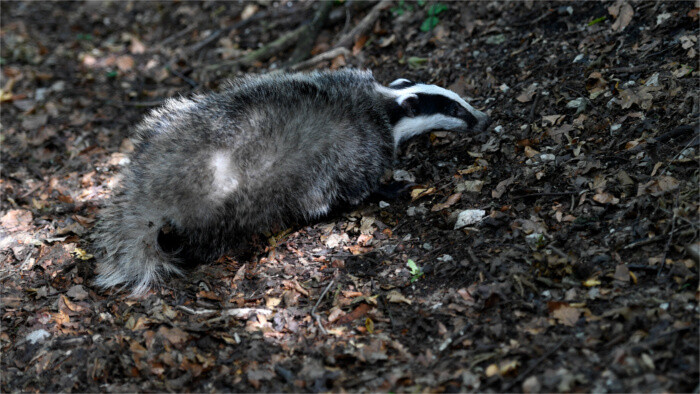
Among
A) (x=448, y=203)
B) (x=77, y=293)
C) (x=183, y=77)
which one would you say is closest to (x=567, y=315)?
(x=448, y=203)

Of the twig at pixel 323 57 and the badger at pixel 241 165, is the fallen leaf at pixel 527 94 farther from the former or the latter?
the twig at pixel 323 57

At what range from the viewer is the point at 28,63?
8617 mm

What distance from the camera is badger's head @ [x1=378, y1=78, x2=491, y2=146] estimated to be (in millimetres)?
5305

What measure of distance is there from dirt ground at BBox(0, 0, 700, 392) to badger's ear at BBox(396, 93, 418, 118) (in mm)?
511

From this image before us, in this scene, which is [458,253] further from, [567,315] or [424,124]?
[424,124]

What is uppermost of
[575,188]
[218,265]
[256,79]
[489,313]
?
[256,79]

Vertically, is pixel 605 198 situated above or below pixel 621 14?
below

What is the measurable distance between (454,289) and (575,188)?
4.09ft

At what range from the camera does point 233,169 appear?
14.6ft

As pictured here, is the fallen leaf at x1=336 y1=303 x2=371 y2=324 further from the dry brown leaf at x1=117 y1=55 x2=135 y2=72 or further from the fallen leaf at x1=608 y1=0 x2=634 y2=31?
the dry brown leaf at x1=117 y1=55 x2=135 y2=72

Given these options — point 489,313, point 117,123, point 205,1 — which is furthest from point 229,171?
point 205,1

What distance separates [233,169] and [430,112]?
1995mm

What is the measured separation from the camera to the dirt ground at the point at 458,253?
3.33 metres

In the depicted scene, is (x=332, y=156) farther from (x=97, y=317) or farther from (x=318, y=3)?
(x=318, y=3)
